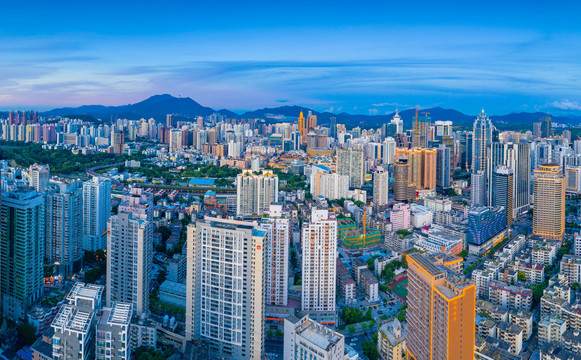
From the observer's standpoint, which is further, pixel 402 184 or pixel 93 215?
pixel 402 184

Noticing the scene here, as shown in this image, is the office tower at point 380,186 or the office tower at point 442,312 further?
the office tower at point 380,186

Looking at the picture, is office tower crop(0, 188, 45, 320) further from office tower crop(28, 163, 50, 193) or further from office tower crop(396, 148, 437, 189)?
office tower crop(396, 148, 437, 189)

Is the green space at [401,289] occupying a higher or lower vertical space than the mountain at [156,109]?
lower

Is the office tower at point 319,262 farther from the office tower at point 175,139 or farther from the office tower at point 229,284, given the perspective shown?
the office tower at point 175,139

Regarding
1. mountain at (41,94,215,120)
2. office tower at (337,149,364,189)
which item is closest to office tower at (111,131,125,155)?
office tower at (337,149,364,189)

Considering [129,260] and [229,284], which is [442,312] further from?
[129,260]

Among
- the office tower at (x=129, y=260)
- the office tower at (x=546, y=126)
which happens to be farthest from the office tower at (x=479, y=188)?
the office tower at (x=546, y=126)

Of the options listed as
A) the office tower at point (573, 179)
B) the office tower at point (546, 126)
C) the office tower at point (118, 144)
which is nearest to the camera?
the office tower at point (573, 179)

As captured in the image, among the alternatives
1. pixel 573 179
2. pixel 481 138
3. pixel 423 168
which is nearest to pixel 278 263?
pixel 423 168
